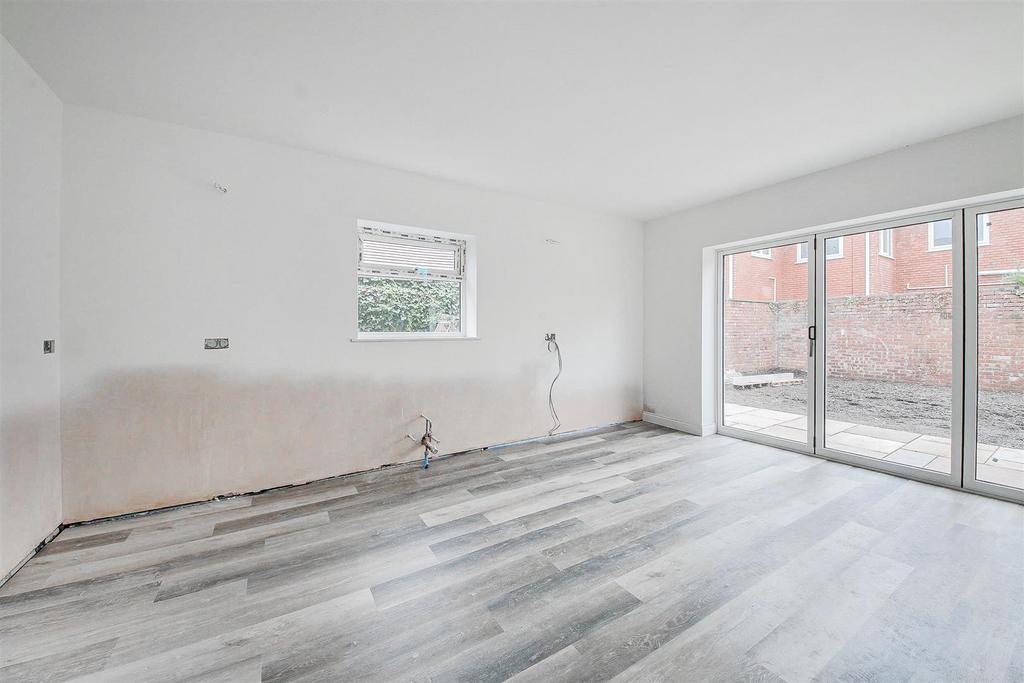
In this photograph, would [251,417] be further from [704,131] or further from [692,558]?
[704,131]

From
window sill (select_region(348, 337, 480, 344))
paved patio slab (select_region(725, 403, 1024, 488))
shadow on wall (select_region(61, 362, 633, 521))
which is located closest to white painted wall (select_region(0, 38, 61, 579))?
shadow on wall (select_region(61, 362, 633, 521))

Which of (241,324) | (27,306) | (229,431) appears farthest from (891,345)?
(27,306)

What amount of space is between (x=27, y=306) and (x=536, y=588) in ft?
10.1

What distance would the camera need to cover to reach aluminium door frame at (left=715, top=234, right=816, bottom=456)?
12.6 feet

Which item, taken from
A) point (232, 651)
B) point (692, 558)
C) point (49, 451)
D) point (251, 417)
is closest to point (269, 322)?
point (251, 417)

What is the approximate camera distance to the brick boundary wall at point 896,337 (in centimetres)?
286

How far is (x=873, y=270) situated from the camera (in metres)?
3.48

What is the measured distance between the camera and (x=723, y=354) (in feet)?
15.3

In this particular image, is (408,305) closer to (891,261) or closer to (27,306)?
(27,306)

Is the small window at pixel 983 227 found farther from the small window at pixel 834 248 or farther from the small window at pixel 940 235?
the small window at pixel 834 248

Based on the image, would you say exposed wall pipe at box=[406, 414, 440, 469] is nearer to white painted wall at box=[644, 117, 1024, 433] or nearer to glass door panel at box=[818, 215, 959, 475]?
white painted wall at box=[644, 117, 1024, 433]

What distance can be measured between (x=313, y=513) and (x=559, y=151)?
3244 mm

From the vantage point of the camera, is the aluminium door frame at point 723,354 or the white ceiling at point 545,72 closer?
the white ceiling at point 545,72

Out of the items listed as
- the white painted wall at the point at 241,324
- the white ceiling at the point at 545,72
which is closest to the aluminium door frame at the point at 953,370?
the white ceiling at the point at 545,72
